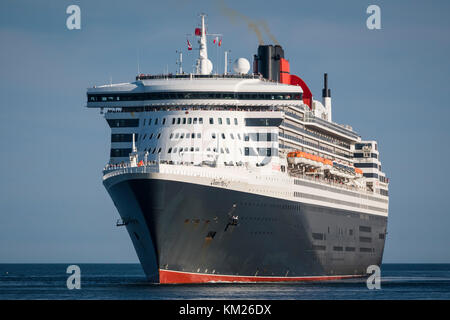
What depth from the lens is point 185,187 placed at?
55.2 meters

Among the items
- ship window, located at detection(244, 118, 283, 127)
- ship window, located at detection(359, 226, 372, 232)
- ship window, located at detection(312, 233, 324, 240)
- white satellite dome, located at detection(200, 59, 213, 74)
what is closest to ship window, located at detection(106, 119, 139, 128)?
white satellite dome, located at detection(200, 59, 213, 74)

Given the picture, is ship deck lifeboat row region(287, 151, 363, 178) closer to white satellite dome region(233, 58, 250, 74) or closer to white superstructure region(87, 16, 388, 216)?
white superstructure region(87, 16, 388, 216)

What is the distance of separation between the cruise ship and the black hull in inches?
2.6

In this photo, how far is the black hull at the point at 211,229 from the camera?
55.2 meters

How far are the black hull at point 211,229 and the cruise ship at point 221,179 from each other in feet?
0.22

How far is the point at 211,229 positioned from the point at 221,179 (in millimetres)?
3072

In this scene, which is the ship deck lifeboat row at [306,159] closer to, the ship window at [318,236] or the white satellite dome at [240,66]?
the ship window at [318,236]

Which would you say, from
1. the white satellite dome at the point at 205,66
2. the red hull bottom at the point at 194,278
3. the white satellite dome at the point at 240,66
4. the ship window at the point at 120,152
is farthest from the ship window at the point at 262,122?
the red hull bottom at the point at 194,278

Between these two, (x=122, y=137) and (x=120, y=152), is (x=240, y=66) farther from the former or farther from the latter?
(x=120, y=152)

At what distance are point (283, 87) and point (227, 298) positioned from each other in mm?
19798

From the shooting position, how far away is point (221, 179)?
2251 inches

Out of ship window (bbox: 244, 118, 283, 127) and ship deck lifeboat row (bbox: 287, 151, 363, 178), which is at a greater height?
ship window (bbox: 244, 118, 283, 127)

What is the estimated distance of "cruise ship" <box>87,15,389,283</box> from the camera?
55750mm
